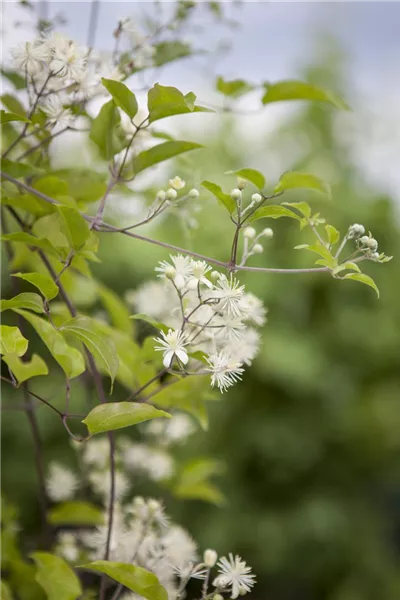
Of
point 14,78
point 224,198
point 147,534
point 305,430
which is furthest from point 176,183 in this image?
point 305,430

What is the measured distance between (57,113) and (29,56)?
6 cm

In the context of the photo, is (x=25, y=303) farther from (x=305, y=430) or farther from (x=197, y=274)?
(x=305, y=430)

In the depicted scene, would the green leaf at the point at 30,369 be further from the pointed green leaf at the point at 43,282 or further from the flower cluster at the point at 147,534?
the flower cluster at the point at 147,534

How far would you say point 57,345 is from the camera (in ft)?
1.64

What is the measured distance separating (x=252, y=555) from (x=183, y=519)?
0.31m

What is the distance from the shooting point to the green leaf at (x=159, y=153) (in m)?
0.62

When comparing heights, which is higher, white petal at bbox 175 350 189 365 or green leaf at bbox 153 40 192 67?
green leaf at bbox 153 40 192 67

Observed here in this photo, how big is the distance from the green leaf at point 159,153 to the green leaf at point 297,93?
0.41ft

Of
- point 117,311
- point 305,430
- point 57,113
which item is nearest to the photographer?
point 57,113

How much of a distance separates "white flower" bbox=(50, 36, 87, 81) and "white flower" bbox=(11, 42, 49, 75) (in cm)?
1

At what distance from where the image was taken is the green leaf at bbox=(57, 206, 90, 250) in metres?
0.50

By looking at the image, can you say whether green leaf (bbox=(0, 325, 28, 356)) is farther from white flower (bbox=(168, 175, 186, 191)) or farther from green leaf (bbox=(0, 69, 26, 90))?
green leaf (bbox=(0, 69, 26, 90))

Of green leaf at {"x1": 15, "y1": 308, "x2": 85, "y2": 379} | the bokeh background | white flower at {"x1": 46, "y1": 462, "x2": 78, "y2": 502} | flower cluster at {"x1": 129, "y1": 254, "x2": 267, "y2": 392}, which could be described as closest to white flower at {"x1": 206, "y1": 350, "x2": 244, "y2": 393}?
flower cluster at {"x1": 129, "y1": 254, "x2": 267, "y2": 392}

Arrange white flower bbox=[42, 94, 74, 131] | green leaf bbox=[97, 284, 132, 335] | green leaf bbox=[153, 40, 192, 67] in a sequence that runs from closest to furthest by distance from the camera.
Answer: white flower bbox=[42, 94, 74, 131], green leaf bbox=[153, 40, 192, 67], green leaf bbox=[97, 284, 132, 335]
